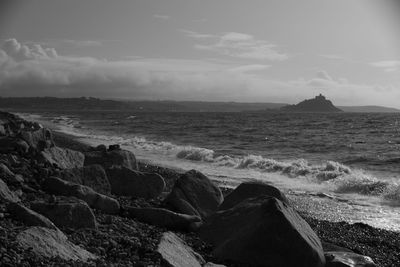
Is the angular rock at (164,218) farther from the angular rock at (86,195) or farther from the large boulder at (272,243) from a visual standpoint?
the large boulder at (272,243)

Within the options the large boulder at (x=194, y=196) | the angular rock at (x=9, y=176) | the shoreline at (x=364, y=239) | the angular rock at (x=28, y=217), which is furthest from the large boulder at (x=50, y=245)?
the shoreline at (x=364, y=239)

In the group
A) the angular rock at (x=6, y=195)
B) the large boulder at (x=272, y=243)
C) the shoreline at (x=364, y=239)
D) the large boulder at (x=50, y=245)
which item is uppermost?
the angular rock at (x=6, y=195)

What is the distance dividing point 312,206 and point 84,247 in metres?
7.56

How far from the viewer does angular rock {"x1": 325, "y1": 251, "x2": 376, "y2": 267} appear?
5902mm

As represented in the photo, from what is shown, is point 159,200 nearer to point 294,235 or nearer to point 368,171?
point 294,235

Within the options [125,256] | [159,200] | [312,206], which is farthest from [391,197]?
[125,256]

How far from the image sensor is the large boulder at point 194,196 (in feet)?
25.6

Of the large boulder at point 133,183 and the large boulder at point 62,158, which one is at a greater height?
the large boulder at point 62,158

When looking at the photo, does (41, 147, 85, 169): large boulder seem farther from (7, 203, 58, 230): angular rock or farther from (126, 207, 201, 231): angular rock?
(7, 203, 58, 230): angular rock

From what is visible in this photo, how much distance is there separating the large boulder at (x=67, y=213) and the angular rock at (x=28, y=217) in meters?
0.42

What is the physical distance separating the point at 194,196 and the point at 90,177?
5.80ft

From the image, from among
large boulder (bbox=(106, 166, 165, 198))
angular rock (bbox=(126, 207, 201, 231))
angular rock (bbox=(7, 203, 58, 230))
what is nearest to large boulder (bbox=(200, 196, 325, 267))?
angular rock (bbox=(126, 207, 201, 231))

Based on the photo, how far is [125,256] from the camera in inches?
197

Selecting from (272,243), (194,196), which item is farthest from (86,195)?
(272,243)
